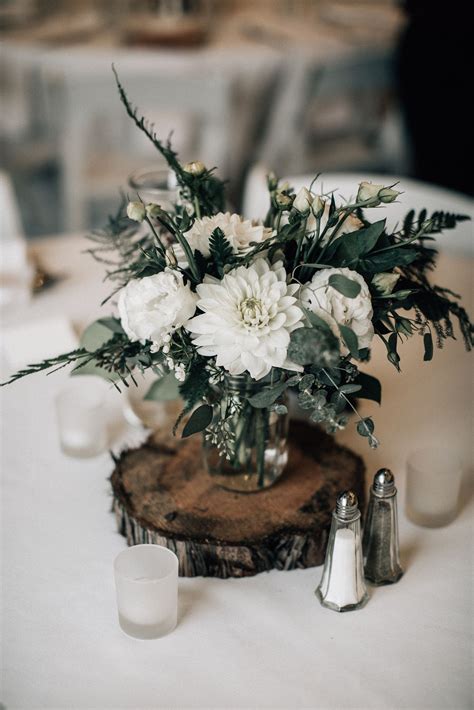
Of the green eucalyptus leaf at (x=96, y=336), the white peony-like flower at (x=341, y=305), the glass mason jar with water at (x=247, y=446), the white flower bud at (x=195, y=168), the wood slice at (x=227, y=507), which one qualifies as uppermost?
the white flower bud at (x=195, y=168)

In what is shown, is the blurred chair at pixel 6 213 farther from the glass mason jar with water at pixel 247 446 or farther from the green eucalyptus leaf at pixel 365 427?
the green eucalyptus leaf at pixel 365 427

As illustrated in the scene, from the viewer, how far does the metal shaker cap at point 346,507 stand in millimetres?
839

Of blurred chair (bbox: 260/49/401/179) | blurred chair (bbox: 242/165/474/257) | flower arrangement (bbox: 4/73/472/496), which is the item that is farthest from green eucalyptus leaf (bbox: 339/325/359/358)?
blurred chair (bbox: 260/49/401/179)

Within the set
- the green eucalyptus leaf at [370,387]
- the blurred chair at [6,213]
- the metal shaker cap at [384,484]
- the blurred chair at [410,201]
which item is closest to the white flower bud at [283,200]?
the green eucalyptus leaf at [370,387]

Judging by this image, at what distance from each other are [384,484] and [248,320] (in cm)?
25

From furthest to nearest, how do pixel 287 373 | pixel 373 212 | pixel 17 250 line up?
pixel 373 212 < pixel 17 250 < pixel 287 373

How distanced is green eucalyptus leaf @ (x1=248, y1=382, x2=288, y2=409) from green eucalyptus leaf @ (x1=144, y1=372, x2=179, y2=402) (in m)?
0.21

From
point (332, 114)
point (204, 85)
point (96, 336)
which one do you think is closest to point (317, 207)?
point (96, 336)

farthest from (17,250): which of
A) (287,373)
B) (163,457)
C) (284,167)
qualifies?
(284,167)

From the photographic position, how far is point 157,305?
0.78 metres

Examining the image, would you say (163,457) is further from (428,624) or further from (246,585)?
(428,624)

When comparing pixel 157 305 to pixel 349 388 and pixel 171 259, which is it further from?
pixel 349 388

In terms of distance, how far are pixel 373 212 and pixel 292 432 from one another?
760mm

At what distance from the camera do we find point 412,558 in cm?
97
